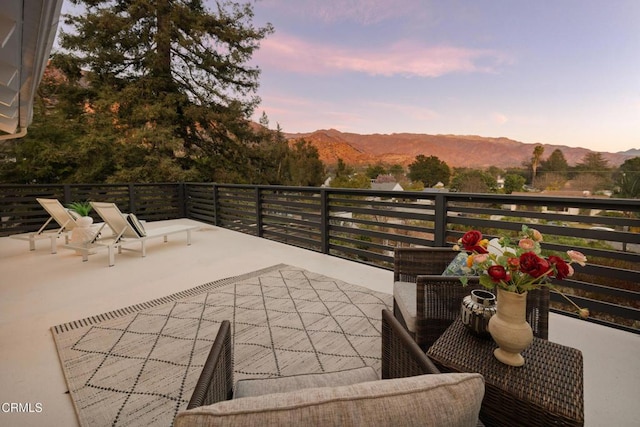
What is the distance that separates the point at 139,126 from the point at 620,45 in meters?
14.5

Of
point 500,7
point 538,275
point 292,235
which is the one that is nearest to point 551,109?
point 500,7

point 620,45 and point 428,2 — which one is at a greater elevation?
point 428,2

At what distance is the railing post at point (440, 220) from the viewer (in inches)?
135

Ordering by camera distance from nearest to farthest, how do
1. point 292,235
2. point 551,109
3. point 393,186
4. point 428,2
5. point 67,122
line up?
point 292,235, point 428,2, point 67,122, point 551,109, point 393,186

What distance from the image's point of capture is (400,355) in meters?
1.14

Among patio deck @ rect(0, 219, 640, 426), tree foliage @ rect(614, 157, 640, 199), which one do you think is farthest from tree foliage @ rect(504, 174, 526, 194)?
patio deck @ rect(0, 219, 640, 426)

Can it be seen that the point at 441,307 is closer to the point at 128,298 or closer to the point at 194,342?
the point at 194,342

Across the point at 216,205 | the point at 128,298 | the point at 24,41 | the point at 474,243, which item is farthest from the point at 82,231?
the point at 474,243

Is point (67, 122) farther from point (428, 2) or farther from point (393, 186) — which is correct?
point (393, 186)

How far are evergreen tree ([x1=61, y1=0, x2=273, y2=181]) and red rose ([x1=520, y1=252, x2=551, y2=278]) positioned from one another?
10561mm

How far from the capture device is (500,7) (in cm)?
905

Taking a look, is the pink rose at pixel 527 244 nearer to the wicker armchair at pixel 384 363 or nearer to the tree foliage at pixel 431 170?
the wicker armchair at pixel 384 363

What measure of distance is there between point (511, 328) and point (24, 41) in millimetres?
3216

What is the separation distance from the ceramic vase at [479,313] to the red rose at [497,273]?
0.25m
